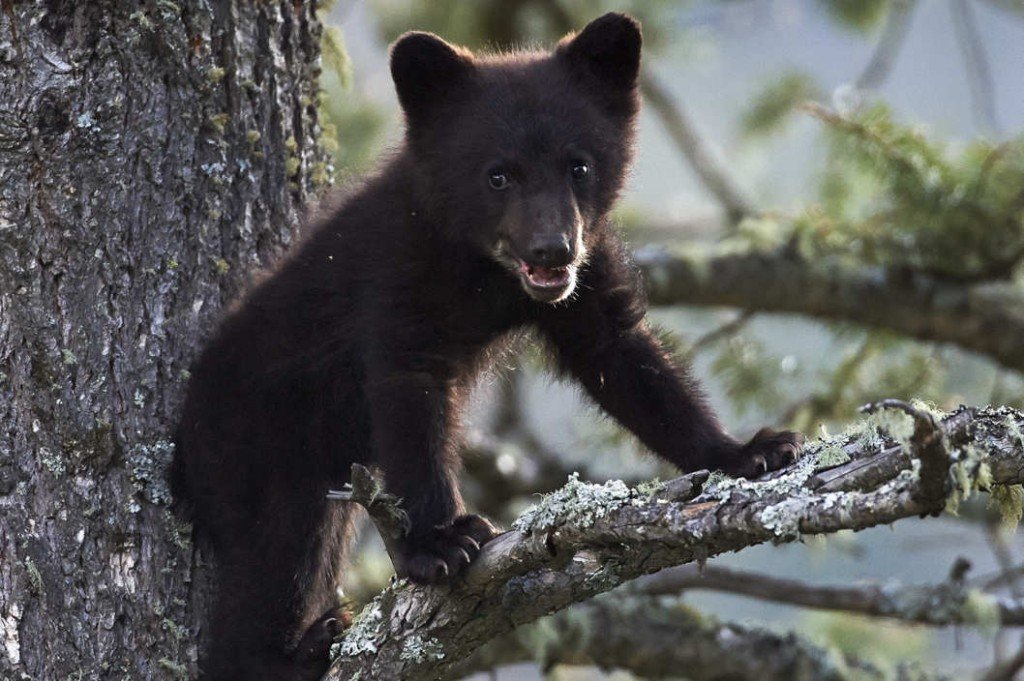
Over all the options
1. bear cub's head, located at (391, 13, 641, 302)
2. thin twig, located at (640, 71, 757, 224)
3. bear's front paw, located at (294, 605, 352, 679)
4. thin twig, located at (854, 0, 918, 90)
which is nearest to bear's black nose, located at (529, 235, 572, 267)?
bear cub's head, located at (391, 13, 641, 302)

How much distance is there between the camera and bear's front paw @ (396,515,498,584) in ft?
10.1

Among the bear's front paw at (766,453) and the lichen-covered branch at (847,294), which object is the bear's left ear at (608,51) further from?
the lichen-covered branch at (847,294)

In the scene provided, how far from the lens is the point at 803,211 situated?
6.16 m

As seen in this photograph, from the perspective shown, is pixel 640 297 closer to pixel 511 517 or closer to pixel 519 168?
pixel 519 168

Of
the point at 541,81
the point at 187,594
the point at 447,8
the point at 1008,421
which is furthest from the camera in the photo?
the point at 447,8

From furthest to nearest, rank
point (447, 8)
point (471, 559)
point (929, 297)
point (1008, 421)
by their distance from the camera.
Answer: point (447, 8), point (929, 297), point (471, 559), point (1008, 421)

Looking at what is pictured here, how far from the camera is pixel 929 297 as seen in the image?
19.3 ft

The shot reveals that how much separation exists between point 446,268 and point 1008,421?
183 centimetres

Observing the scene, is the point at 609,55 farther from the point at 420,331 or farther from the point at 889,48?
the point at 889,48

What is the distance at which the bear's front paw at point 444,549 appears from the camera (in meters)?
3.07

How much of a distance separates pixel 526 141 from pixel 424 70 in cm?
45

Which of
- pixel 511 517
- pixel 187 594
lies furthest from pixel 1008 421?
pixel 511 517

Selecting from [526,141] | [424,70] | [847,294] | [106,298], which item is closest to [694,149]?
[847,294]

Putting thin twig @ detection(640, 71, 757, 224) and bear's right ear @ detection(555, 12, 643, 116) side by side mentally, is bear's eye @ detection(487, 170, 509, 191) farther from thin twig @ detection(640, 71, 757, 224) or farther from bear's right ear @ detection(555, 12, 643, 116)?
thin twig @ detection(640, 71, 757, 224)
